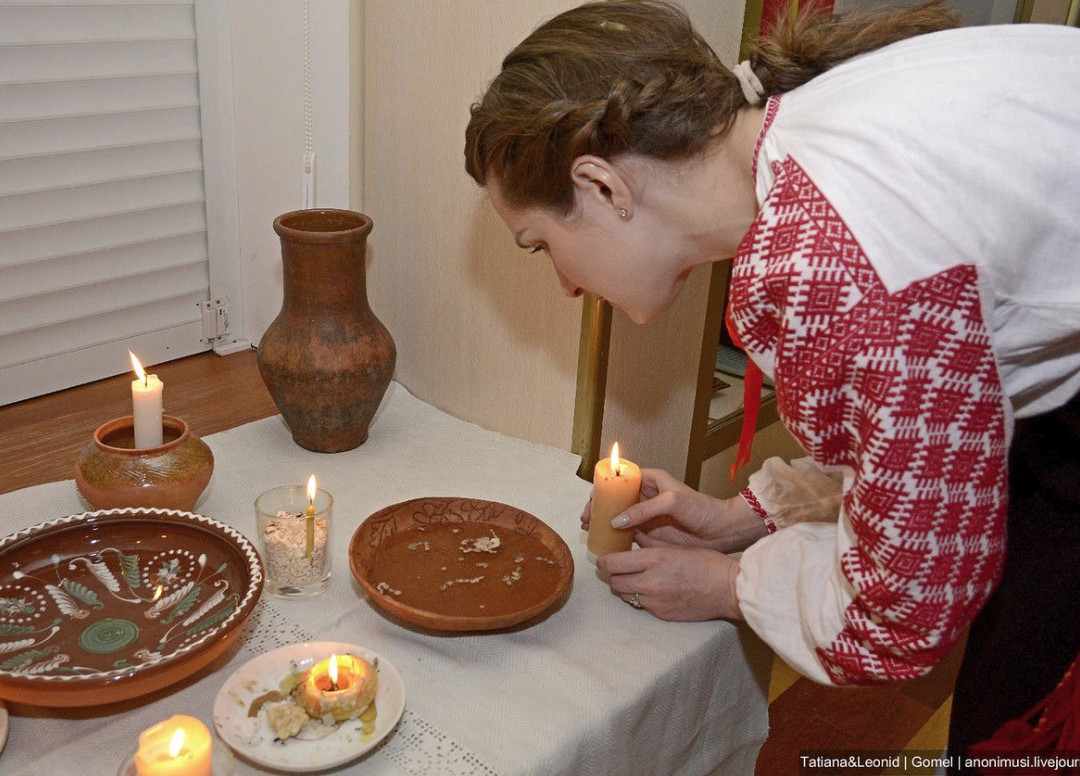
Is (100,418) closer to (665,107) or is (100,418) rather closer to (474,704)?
(474,704)

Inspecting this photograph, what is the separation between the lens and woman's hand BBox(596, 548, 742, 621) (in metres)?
1.05

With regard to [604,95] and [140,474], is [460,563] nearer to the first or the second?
[140,474]

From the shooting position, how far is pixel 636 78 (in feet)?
3.00

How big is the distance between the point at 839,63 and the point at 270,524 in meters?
0.71

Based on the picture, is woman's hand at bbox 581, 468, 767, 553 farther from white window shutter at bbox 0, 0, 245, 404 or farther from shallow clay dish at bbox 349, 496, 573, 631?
white window shutter at bbox 0, 0, 245, 404

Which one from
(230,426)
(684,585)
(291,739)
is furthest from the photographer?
(230,426)

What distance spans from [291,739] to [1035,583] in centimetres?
63

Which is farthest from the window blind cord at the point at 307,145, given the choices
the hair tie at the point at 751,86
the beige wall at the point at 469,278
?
the hair tie at the point at 751,86

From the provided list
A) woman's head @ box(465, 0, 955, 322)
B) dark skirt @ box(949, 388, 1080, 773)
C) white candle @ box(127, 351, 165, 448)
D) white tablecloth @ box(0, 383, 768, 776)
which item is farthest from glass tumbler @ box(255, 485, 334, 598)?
dark skirt @ box(949, 388, 1080, 773)

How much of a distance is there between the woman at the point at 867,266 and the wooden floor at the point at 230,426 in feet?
2.36

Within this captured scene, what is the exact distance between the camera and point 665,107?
91 cm

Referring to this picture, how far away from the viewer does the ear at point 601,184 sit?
0.93 m

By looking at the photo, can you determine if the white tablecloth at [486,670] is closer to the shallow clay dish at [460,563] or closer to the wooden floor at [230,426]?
the shallow clay dish at [460,563]

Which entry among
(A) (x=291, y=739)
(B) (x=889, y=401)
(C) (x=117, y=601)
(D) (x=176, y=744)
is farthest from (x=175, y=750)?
(B) (x=889, y=401)
